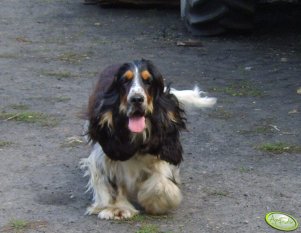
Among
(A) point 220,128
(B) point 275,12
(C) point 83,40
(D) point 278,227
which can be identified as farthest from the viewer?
(B) point 275,12

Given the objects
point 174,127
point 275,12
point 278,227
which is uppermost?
point 174,127

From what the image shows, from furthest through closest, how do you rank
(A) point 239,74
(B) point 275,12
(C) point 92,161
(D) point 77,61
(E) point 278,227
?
(B) point 275,12, (D) point 77,61, (A) point 239,74, (C) point 92,161, (E) point 278,227

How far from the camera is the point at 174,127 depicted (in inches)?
190

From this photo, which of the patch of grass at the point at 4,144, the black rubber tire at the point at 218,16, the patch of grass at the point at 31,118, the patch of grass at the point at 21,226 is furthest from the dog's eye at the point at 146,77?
the black rubber tire at the point at 218,16

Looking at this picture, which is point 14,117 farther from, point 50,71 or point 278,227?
point 278,227

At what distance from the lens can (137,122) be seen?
4523mm

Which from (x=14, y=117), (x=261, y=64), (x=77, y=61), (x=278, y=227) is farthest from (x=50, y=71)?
(x=278, y=227)

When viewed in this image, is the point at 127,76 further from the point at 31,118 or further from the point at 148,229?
the point at 31,118

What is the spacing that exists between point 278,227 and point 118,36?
704 cm

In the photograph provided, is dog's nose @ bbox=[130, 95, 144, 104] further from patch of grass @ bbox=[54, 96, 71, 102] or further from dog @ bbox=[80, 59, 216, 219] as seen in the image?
patch of grass @ bbox=[54, 96, 71, 102]

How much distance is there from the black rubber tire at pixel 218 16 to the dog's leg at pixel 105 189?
20.0 feet

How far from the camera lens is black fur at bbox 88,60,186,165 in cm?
461

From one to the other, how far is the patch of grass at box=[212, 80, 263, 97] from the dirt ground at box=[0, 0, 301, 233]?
0.01 metres

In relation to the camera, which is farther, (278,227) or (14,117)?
(14,117)
